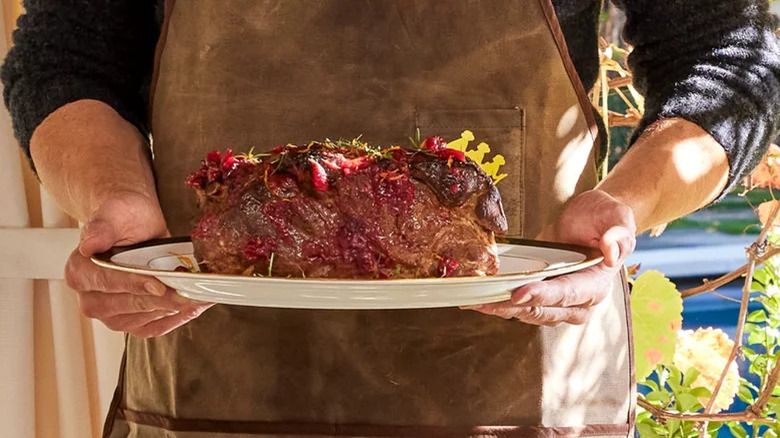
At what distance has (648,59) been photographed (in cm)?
156

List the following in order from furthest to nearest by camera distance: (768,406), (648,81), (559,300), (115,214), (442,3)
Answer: (768,406), (648,81), (442,3), (115,214), (559,300)

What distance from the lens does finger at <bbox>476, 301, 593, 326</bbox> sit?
103cm

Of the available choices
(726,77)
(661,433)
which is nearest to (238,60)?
(726,77)

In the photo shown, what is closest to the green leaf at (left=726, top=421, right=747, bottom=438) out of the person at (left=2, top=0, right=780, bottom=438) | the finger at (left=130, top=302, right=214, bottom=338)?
the person at (left=2, top=0, right=780, bottom=438)

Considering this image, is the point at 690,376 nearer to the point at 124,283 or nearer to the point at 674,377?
the point at 674,377

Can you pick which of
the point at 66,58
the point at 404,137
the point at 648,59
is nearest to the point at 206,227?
the point at 404,137

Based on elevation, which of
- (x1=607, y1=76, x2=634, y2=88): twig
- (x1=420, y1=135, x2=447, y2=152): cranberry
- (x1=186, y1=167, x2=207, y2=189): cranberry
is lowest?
(x1=186, y1=167, x2=207, y2=189): cranberry

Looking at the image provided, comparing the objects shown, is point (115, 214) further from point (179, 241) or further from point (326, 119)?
point (326, 119)

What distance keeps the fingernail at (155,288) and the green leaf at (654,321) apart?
1419 mm

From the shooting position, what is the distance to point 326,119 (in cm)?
142

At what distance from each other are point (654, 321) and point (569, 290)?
3.93 ft

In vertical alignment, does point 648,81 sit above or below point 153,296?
above

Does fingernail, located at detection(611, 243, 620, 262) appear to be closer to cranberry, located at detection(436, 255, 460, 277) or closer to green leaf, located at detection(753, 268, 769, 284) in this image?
cranberry, located at detection(436, 255, 460, 277)

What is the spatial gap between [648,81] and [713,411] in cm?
112
